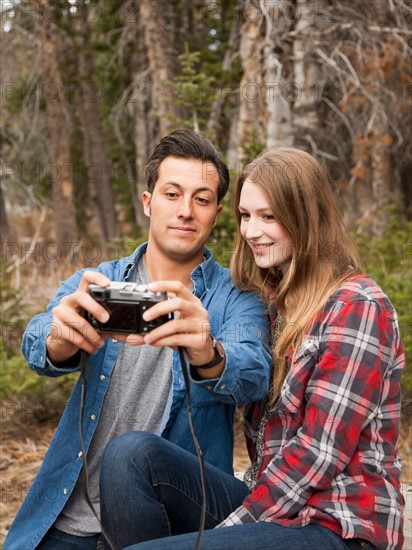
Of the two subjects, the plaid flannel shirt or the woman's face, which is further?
the woman's face

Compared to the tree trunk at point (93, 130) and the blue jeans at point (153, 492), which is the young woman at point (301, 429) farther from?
the tree trunk at point (93, 130)

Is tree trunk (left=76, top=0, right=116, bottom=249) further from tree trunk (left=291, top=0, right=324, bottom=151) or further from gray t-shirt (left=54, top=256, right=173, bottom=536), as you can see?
gray t-shirt (left=54, top=256, right=173, bottom=536)

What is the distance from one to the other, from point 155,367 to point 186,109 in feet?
26.8

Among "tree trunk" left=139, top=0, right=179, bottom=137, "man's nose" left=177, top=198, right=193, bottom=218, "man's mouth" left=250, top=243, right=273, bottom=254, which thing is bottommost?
"man's mouth" left=250, top=243, right=273, bottom=254

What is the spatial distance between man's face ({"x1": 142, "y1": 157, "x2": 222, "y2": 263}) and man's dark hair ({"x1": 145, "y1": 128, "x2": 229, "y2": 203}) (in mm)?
25

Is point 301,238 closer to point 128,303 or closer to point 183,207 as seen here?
point 183,207

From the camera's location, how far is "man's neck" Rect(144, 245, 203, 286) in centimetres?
288

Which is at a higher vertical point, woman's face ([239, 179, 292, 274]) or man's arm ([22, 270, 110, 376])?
woman's face ([239, 179, 292, 274])

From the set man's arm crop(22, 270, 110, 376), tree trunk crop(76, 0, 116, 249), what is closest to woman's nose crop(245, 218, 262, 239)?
man's arm crop(22, 270, 110, 376)

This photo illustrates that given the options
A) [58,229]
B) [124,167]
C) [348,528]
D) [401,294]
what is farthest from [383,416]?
[124,167]

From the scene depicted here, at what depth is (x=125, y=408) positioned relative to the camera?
8.82 ft

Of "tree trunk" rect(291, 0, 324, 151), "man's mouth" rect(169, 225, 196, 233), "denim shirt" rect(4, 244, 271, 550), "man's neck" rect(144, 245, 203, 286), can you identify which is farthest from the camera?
"tree trunk" rect(291, 0, 324, 151)

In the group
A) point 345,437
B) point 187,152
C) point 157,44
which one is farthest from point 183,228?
point 157,44

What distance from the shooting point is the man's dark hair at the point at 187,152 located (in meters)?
2.83
